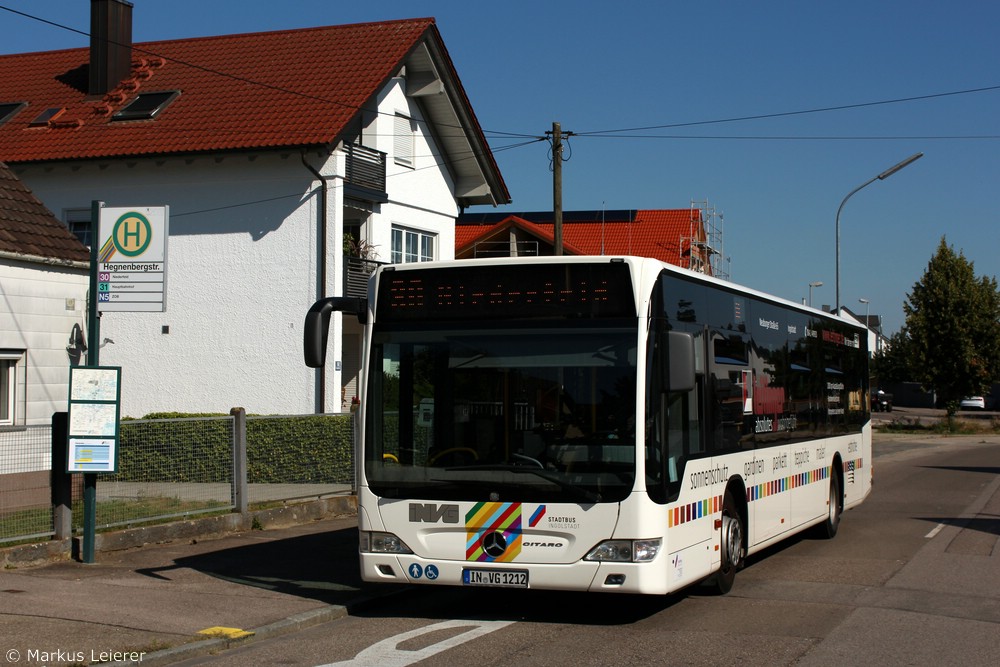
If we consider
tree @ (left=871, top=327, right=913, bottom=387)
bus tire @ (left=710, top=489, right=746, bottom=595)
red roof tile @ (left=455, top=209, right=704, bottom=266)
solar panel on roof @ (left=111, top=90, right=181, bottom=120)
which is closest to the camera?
bus tire @ (left=710, top=489, right=746, bottom=595)

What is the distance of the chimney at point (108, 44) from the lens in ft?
94.5

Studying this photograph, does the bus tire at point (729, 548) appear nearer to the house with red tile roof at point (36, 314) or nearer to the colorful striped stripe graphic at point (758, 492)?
the colorful striped stripe graphic at point (758, 492)

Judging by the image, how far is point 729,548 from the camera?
10.0 metres

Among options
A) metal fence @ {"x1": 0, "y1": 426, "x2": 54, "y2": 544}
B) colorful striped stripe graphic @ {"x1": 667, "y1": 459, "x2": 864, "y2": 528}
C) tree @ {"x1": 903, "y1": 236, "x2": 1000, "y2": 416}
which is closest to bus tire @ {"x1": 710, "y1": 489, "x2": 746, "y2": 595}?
colorful striped stripe graphic @ {"x1": 667, "y1": 459, "x2": 864, "y2": 528}

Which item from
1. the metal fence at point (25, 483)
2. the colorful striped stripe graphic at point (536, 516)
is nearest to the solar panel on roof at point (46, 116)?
the metal fence at point (25, 483)

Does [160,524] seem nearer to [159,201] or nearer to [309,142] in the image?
[309,142]

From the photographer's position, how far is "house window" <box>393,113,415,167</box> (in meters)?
29.0

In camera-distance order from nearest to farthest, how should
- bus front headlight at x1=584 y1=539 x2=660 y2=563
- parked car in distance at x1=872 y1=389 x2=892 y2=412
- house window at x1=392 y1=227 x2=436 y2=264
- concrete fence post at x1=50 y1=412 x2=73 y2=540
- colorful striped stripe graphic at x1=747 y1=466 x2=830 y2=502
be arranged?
bus front headlight at x1=584 y1=539 x2=660 y2=563 < colorful striped stripe graphic at x1=747 y1=466 x2=830 y2=502 < concrete fence post at x1=50 y1=412 x2=73 y2=540 < house window at x1=392 y1=227 x2=436 y2=264 < parked car in distance at x1=872 y1=389 x2=892 y2=412

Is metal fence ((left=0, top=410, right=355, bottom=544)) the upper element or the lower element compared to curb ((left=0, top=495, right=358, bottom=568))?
upper

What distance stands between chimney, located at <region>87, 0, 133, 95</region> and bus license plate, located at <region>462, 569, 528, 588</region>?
2358 centimetres

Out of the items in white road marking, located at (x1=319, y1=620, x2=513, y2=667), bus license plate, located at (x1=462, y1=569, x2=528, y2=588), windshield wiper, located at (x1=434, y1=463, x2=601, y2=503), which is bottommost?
white road marking, located at (x1=319, y1=620, x2=513, y2=667)

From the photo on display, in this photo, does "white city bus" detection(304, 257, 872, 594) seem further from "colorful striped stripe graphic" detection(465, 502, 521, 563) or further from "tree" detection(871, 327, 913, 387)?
"tree" detection(871, 327, 913, 387)

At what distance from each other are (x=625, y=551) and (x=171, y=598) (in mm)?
3832

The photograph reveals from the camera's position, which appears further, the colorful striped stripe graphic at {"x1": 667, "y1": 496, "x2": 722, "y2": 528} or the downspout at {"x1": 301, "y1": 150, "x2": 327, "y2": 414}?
the downspout at {"x1": 301, "y1": 150, "x2": 327, "y2": 414}
